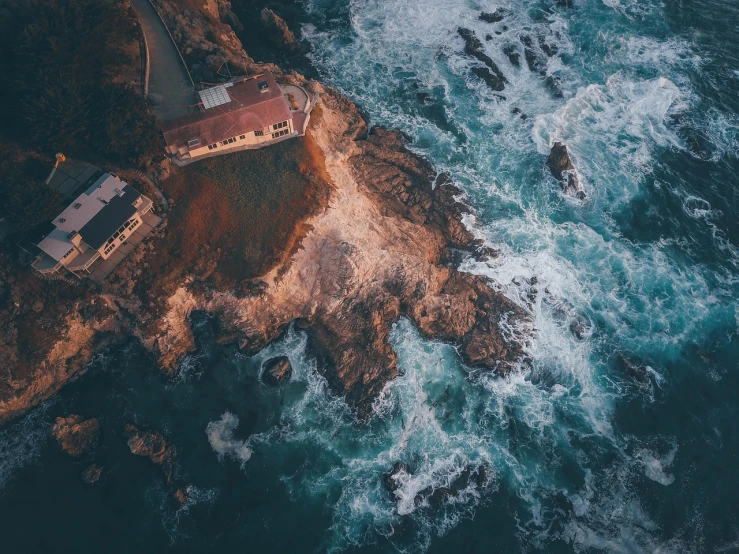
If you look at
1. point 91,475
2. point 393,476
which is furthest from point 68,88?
point 393,476

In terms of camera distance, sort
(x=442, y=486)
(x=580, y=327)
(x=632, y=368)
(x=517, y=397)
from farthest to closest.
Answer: (x=580, y=327), (x=632, y=368), (x=517, y=397), (x=442, y=486)

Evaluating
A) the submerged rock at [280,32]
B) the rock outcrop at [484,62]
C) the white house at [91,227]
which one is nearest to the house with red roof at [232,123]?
the white house at [91,227]

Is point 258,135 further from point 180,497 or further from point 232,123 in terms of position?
point 180,497

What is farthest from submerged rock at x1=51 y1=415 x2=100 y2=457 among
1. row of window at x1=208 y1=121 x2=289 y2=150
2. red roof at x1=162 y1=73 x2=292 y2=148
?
row of window at x1=208 y1=121 x2=289 y2=150

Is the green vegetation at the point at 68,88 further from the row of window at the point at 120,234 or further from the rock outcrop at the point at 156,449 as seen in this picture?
the rock outcrop at the point at 156,449

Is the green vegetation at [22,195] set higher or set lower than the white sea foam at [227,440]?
higher

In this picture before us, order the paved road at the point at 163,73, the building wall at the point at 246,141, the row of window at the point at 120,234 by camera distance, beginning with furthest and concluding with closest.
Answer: the paved road at the point at 163,73
the building wall at the point at 246,141
the row of window at the point at 120,234
